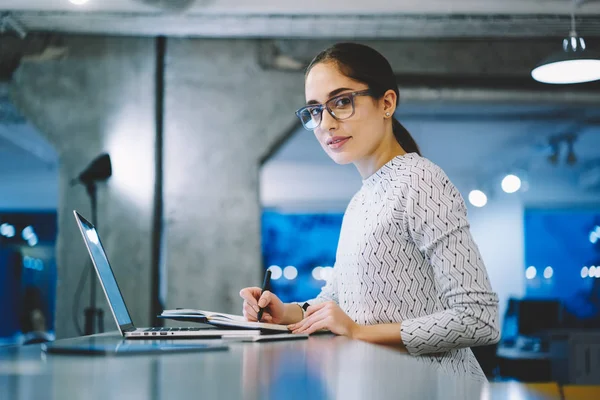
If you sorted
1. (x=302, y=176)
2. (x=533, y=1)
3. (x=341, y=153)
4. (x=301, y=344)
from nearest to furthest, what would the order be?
(x=301, y=344) < (x=341, y=153) < (x=533, y=1) < (x=302, y=176)

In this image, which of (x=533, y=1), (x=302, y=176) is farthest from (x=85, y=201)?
(x=302, y=176)

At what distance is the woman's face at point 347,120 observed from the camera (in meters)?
1.61

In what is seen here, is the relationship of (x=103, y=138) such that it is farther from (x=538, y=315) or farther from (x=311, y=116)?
(x=538, y=315)

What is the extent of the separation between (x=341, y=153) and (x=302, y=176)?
989 cm

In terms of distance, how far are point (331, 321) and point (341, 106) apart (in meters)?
0.56

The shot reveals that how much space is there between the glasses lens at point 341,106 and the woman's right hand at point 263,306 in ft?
1.60

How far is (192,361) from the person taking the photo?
83 cm

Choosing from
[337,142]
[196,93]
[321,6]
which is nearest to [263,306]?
[337,142]

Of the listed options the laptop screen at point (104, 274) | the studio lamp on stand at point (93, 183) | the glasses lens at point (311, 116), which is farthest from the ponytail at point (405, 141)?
the studio lamp on stand at point (93, 183)

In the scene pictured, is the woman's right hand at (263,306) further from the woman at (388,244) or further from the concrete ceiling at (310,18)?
the concrete ceiling at (310,18)

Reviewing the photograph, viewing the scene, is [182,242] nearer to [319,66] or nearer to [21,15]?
[21,15]

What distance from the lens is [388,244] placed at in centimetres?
148

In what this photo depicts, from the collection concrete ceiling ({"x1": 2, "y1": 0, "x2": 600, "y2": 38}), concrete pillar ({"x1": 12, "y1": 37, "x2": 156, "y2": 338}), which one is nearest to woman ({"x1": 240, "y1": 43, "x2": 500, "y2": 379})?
concrete ceiling ({"x1": 2, "y1": 0, "x2": 600, "y2": 38})

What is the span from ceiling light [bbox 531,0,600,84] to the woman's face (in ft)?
8.73
